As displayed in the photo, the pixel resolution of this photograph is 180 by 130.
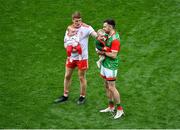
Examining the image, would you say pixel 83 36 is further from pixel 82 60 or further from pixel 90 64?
pixel 90 64

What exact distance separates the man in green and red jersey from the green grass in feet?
1.11

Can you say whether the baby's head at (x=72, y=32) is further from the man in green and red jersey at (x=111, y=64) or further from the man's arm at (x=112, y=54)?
the man's arm at (x=112, y=54)

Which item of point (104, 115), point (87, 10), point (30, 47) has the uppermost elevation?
point (87, 10)

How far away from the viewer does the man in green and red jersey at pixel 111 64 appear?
27.6ft

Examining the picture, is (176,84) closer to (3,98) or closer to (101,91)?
(101,91)

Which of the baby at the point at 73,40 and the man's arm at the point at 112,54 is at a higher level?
the baby at the point at 73,40

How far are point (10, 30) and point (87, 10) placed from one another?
6.98ft

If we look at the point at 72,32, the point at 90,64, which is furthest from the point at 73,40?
the point at 90,64

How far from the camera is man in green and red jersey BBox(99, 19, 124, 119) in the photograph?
8.41 m

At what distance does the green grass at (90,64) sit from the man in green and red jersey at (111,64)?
0.34m

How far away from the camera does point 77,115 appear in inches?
351

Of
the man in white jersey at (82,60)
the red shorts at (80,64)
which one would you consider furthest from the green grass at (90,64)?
the red shorts at (80,64)

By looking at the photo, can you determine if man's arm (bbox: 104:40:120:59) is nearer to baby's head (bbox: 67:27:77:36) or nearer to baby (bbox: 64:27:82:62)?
baby (bbox: 64:27:82:62)

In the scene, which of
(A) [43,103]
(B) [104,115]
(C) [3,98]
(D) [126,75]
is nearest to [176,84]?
(D) [126,75]
